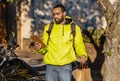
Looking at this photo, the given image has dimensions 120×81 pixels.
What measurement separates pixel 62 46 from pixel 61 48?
0.04m

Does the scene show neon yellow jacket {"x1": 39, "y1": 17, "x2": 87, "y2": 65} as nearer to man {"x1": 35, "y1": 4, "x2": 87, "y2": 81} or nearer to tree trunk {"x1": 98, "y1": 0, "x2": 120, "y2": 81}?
man {"x1": 35, "y1": 4, "x2": 87, "y2": 81}

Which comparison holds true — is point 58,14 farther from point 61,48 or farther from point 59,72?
point 59,72

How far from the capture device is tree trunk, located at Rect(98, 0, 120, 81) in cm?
854

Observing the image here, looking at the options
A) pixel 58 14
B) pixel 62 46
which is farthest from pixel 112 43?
pixel 58 14

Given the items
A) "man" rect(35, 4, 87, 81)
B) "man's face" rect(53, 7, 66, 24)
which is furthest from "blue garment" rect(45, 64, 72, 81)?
"man's face" rect(53, 7, 66, 24)

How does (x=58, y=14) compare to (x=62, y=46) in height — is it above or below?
above

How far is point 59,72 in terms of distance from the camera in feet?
24.9

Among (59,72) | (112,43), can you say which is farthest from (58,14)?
(112,43)

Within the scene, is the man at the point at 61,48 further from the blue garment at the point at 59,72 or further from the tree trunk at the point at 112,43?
the tree trunk at the point at 112,43

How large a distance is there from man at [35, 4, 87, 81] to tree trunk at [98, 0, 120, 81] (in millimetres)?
1154

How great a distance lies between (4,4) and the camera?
17219 millimetres

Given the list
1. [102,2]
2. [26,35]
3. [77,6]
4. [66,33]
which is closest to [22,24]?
[26,35]

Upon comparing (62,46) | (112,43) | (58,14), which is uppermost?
(58,14)

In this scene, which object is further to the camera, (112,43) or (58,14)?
(112,43)
